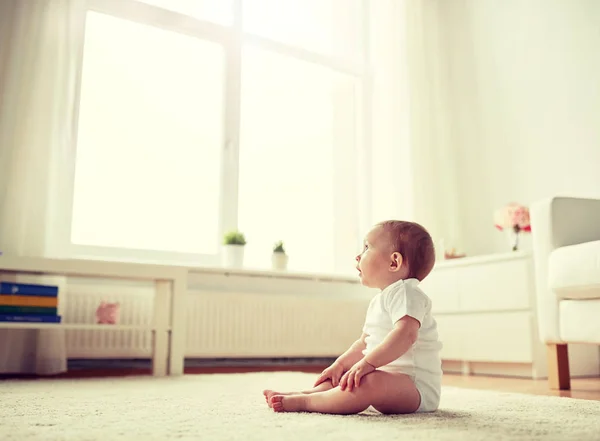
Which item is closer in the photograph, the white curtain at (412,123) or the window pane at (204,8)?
the window pane at (204,8)

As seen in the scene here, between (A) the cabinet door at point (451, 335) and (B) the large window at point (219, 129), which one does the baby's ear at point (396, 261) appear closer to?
(A) the cabinet door at point (451, 335)

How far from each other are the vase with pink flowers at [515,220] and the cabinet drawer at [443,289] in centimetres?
44

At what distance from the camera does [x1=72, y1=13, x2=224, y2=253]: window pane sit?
333 cm

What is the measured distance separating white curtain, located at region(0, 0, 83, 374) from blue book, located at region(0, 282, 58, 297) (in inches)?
11.4

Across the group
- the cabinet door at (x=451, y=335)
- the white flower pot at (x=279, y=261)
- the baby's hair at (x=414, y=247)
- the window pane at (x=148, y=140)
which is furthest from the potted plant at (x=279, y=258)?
the baby's hair at (x=414, y=247)

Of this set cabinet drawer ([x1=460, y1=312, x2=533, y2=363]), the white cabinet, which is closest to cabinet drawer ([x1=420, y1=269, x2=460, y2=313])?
the white cabinet

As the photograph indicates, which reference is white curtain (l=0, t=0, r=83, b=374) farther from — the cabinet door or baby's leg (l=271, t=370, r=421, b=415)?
the cabinet door

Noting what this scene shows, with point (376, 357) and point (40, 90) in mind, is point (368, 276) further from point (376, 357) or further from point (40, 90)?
point (40, 90)

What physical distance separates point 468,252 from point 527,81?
1.19m

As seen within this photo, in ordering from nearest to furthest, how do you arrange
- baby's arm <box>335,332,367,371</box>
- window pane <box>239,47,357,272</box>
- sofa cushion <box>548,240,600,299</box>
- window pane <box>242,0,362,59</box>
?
baby's arm <box>335,332,367,371</box>
sofa cushion <box>548,240,600,299</box>
window pane <box>239,47,357,272</box>
window pane <box>242,0,362,59</box>

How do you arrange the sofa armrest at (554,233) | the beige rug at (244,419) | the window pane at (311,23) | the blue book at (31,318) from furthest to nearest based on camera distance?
the window pane at (311,23)
the blue book at (31,318)
the sofa armrest at (554,233)
the beige rug at (244,419)

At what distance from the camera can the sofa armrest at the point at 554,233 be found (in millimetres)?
2094

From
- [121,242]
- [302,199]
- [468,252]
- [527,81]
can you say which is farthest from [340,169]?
[121,242]

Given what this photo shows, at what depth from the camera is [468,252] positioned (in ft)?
12.9
